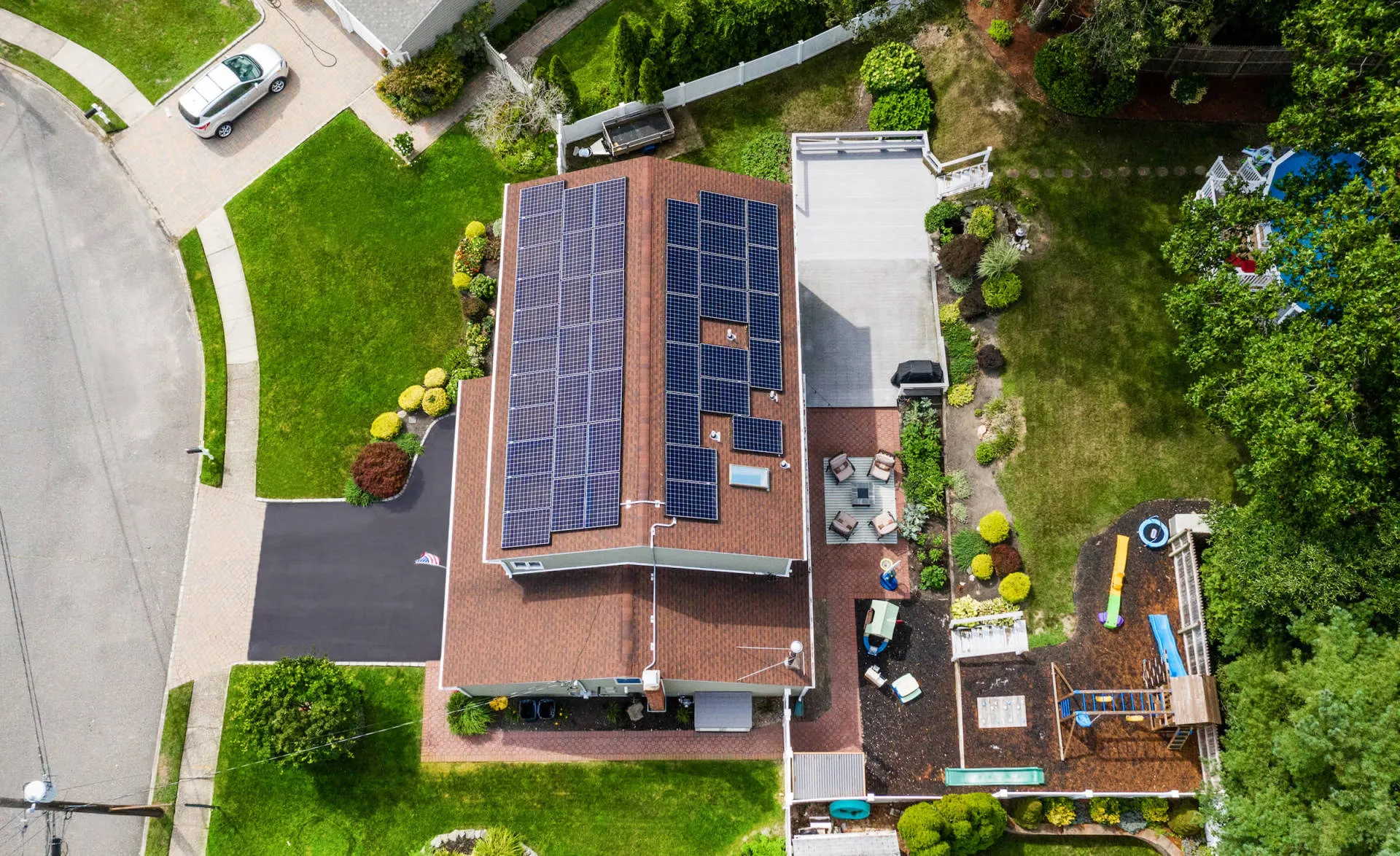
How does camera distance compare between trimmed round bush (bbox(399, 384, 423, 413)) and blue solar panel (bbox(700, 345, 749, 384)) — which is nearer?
blue solar panel (bbox(700, 345, 749, 384))

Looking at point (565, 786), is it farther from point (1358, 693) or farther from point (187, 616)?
point (1358, 693)

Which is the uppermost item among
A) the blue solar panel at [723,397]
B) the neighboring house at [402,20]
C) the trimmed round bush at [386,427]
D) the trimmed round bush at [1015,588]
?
the neighboring house at [402,20]

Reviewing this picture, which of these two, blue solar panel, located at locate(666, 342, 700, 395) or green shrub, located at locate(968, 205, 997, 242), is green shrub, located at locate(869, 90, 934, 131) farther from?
blue solar panel, located at locate(666, 342, 700, 395)

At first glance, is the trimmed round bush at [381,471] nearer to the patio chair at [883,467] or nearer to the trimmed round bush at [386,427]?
the trimmed round bush at [386,427]

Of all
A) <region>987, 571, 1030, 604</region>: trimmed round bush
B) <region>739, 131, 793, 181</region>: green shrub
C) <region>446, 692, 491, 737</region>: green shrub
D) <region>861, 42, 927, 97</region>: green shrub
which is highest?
<region>861, 42, 927, 97</region>: green shrub

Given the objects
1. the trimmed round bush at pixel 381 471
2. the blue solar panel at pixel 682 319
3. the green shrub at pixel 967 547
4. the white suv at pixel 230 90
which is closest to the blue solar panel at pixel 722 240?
the blue solar panel at pixel 682 319

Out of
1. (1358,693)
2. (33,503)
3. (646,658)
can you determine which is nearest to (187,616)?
(33,503)

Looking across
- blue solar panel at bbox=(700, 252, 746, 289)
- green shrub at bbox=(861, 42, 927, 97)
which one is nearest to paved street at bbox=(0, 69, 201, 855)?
blue solar panel at bbox=(700, 252, 746, 289)
